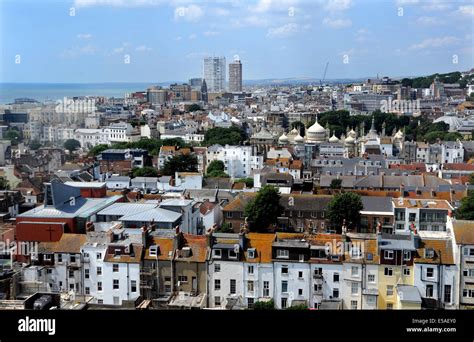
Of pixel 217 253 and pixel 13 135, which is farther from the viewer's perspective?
pixel 13 135

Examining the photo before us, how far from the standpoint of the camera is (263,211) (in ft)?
25.4

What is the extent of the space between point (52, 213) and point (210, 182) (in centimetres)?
453

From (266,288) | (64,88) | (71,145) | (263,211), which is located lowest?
(266,288)

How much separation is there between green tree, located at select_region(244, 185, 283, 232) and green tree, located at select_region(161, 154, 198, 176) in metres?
4.63

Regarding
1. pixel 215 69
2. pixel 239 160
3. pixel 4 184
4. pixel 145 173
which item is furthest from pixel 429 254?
pixel 215 69

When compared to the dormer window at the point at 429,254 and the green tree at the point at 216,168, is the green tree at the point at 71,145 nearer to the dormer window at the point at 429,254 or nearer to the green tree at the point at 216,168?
the green tree at the point at 216,168

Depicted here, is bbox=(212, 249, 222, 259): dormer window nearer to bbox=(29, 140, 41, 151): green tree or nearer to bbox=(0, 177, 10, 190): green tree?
bbox=(0, 177, 10, 190): green tree

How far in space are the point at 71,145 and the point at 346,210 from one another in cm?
1076

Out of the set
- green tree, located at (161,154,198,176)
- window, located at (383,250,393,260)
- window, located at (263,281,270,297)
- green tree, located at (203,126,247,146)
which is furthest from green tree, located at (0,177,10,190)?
green tree, located at (203,126,247,146)

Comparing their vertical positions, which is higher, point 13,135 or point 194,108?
point 194,108

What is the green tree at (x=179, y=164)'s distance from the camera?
40.5 feet

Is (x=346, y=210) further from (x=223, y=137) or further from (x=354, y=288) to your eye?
(x=223, y=137)

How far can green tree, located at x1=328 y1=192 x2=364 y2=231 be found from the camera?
→ 7.65m
